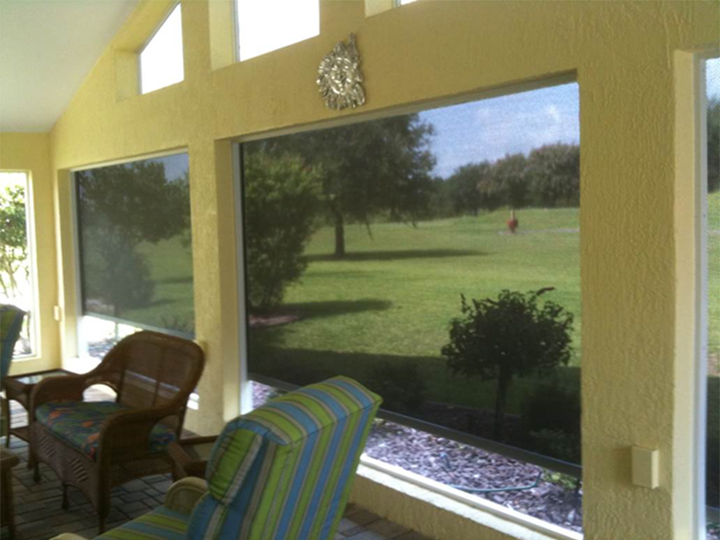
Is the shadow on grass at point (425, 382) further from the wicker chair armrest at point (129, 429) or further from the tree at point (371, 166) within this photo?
the wicker chair armrest at point (129, 429)

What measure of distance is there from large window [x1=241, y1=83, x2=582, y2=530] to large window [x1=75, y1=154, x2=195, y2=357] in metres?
1.12

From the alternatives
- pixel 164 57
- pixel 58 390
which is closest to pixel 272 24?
pixel 164 57

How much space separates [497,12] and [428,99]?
0.49m

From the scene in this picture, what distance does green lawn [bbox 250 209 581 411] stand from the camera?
301 cm

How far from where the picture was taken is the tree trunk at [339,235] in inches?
157

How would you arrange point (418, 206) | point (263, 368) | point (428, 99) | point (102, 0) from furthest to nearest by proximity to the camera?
point (102, 0)
point (263, 368)
point (418, 206)
point (428, 99)

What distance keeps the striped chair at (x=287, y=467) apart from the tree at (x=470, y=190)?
1192 millimetres

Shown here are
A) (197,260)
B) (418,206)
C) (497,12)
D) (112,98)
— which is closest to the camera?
(497,12)

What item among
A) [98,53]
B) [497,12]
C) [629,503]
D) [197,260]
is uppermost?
[98,53]

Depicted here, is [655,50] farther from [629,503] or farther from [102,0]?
[102,0]

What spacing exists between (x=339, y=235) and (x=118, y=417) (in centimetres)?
142

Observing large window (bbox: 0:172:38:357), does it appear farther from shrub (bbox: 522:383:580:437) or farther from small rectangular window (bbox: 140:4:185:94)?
shrub (bbox: 522:383:580:437)

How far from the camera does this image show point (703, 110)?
8.05 feet

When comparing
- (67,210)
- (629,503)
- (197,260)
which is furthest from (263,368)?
(67,210)
